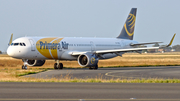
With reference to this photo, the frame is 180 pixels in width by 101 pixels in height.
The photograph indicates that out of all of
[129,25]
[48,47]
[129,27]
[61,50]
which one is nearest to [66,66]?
[61,50]

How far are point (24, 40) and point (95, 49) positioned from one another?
398 inches

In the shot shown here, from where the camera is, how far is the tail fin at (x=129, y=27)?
53625mm

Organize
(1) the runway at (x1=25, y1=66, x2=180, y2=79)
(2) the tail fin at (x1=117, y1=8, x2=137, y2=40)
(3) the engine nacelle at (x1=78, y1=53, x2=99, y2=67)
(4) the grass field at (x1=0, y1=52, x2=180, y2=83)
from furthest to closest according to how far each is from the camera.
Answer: (2) the tail fin at (x1=117, y1=8, x2=137, y2=40)
(3) the engine nacelle at (x1=78, y1=53, x2=99, y2=67)
(1) the runway at (x1=25, y1=66, x2=180, y2=79)
(4) the grass field at (x1=0, y1=52, x2=180, y2=83)

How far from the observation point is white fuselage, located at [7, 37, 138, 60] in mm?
40250

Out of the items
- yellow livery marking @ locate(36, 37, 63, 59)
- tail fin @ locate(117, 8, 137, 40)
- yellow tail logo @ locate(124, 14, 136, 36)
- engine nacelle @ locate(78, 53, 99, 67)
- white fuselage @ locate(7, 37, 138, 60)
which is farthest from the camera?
yellow tail logo @ locate(124, 14, 136, 36)

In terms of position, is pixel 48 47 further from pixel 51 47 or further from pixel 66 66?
pixel 66 66

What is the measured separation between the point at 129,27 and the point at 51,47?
16.5m

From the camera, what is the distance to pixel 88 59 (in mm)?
40500

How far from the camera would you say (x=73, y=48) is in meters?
43.9

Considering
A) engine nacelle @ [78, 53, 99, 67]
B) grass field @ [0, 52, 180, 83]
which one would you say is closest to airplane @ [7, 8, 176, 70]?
engine nacelle @ [78, 53, 99, 67]

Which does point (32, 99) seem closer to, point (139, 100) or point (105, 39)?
point (139, 100)

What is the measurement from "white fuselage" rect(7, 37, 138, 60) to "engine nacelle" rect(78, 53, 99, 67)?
1.94 m

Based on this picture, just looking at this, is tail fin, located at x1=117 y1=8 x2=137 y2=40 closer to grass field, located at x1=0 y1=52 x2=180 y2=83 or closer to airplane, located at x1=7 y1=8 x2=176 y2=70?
grass field, located at x1=0 y1=52 x2=180 y2=83

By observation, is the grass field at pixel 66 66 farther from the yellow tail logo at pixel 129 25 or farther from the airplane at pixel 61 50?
the yellow tail logo at pixel 129 25
